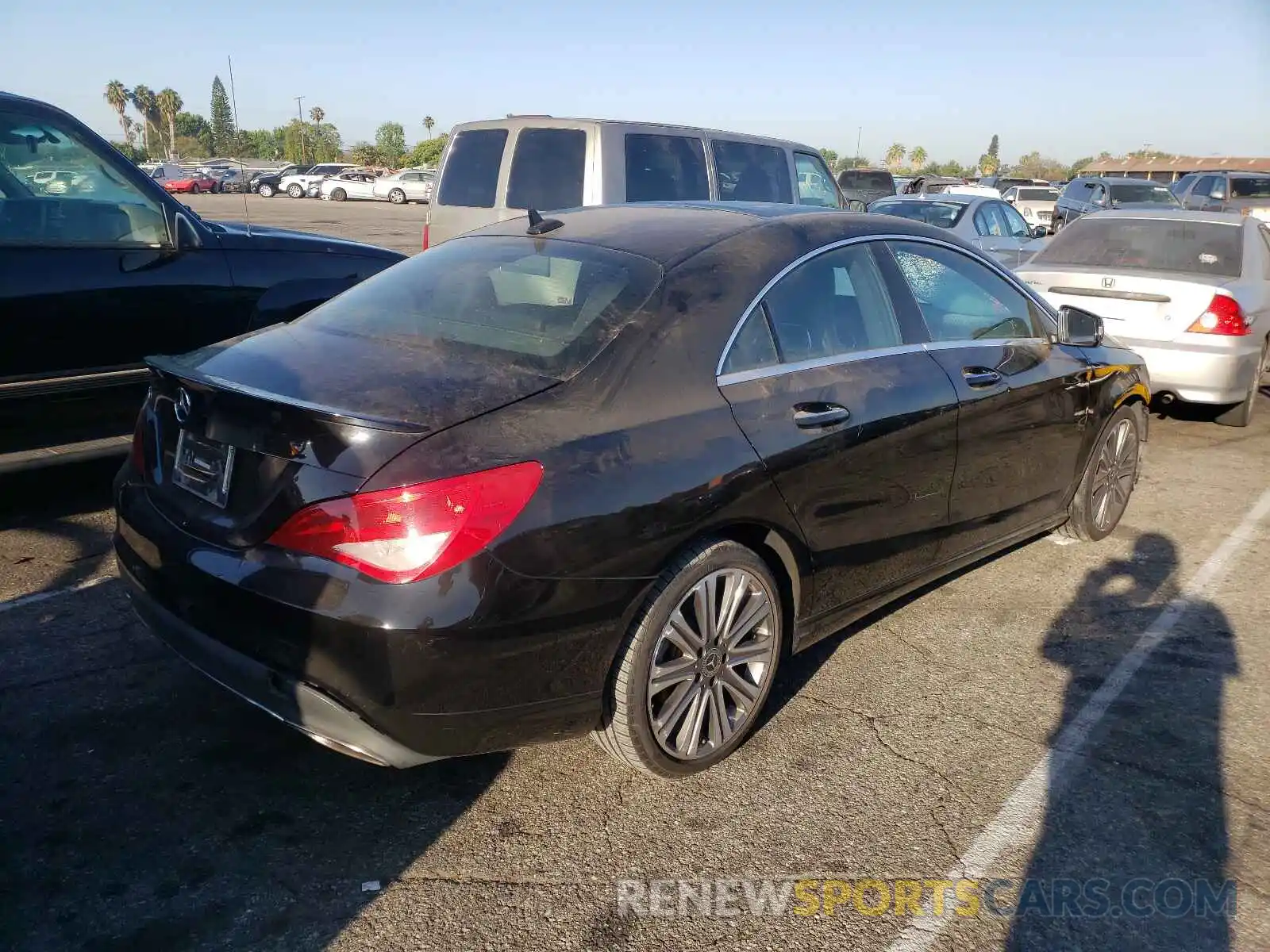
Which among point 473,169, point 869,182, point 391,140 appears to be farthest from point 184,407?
point 391,140

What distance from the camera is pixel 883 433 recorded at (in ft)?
11.7

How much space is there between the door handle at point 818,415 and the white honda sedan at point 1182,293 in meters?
4.81

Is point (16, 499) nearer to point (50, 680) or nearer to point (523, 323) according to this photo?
point (50, 680)

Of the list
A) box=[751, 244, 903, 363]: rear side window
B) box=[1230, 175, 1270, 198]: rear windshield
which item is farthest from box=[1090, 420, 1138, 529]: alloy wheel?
box=[1230, 175, 1270, 198]: rear windshield

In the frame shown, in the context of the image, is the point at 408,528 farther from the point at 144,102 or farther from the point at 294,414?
the point at 144,102

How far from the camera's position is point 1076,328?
471 cm

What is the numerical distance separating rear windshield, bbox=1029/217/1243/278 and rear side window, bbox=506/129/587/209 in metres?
3.62

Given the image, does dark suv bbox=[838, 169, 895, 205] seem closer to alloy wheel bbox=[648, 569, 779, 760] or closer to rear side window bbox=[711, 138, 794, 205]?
rear side window bbox=[711, 138, 794, 205]

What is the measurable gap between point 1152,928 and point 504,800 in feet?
5.68

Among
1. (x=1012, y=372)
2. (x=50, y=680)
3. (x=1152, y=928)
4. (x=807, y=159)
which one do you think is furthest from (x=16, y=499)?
(x=807, y=159)

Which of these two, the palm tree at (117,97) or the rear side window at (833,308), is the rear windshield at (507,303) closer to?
the rear side window at (833,308)

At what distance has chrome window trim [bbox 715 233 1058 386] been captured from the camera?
319 centimetres

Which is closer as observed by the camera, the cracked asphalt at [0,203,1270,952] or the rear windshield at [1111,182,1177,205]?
the cracked asphalt at [0,203,1270,952]

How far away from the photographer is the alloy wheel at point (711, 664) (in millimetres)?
3006
